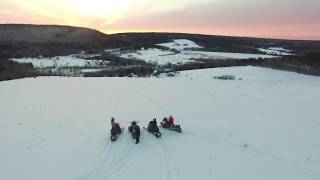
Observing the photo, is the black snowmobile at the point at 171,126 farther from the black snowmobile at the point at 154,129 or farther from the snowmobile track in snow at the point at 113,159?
the snowmobile track in snow at the point at 113,159

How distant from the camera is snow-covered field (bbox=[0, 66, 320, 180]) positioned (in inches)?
592

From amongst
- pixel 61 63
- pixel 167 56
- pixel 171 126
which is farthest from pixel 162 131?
pixel 167 56

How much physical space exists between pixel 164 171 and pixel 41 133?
6.88 metres

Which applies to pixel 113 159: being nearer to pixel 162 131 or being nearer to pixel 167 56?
pixel 162 131

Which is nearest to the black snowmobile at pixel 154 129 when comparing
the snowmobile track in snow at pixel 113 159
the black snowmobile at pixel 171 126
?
the black snowmobile at pixel 171 126

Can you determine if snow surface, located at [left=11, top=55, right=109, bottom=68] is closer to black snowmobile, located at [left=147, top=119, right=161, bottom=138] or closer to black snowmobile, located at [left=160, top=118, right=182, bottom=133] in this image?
black snowmobile, located at [left=160, top=118, right=182, bottom=133]

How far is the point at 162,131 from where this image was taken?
1917 cm

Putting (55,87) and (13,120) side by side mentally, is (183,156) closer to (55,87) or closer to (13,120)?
(13,120)

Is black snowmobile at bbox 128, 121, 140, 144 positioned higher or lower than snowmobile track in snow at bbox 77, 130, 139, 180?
higher

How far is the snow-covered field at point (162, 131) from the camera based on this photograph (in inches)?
592

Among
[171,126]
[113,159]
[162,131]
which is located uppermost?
[171,126]

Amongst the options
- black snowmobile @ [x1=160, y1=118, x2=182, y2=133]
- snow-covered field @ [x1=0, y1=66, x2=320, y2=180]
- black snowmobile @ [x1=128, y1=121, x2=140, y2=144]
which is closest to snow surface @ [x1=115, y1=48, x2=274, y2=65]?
snow-covered field @ [x1=0, y1=66, x2=320, y2=180]

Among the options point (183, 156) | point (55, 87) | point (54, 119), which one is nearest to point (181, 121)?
point (183, 156)

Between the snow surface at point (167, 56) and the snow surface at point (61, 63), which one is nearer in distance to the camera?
the snow surface at point (61, 63)
